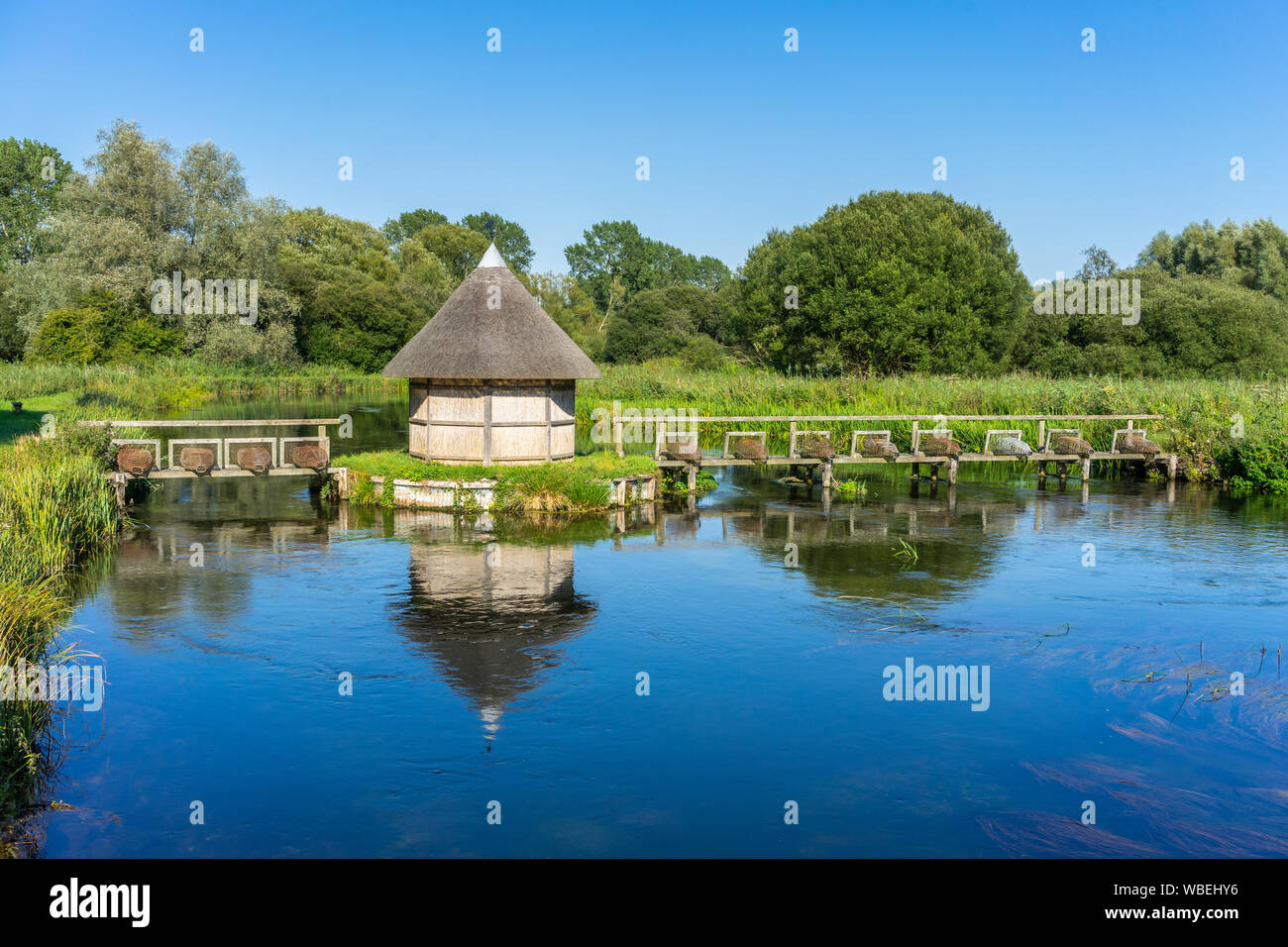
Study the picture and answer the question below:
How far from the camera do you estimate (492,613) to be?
14.5 meters

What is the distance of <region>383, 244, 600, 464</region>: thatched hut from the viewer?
23.7 meters

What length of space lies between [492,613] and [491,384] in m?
10.3

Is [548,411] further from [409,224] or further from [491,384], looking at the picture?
[409,224]

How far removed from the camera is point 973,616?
14852mm

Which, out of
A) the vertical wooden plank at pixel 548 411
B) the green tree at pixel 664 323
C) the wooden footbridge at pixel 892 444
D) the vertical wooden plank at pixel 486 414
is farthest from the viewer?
the green tree at pixel 664 323

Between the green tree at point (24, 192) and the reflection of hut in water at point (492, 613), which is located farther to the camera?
the green tree at point (24, 192)

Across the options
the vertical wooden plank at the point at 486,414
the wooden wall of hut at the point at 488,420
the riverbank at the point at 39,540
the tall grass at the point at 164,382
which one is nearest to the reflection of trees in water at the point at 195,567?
the riverbank at the point at 39,540

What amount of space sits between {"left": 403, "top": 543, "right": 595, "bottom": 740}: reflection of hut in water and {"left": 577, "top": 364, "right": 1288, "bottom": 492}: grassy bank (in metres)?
16.2

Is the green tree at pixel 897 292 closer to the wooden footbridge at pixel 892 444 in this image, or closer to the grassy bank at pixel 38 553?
the wooden footbridge at pixel 892 444

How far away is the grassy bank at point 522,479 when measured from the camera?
23047 mm

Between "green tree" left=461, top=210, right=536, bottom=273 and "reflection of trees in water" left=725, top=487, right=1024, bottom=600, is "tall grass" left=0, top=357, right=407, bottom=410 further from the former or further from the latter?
"green tree" left=461, top=210, right=536, bottom=273

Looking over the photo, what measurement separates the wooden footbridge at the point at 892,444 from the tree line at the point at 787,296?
22.0 metres

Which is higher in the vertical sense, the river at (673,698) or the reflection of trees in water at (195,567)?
the reflection of trees in water at (195,567)
